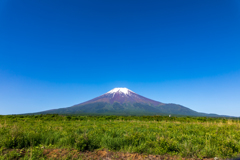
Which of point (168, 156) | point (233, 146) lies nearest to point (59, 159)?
point (168, 156)

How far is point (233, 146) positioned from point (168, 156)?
3.55m

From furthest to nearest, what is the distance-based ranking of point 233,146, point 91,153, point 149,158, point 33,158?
point 233,146 < point 91,153 < point 149,158 < point 33,158

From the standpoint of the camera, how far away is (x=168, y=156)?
223 inches

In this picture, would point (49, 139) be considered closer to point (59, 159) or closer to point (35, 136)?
point (35, 136)

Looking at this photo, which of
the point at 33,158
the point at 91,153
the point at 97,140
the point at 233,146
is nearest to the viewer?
the point at 33,158

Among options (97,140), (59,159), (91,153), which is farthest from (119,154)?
(59,159)

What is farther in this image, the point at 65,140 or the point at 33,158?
the point at 65,140

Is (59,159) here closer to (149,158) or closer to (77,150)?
(77,150)

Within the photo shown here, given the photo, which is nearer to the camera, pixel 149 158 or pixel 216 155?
pixel 149 158

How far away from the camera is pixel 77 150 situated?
590 centimetres

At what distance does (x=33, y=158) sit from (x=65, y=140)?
209cm

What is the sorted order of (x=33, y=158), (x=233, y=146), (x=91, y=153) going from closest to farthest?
(x=33, y=158)
(x=91, y=153)
(x=233, y=146)

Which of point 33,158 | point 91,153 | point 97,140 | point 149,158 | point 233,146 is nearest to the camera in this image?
point 33,158

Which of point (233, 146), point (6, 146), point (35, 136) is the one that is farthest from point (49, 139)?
point (233, 146)
